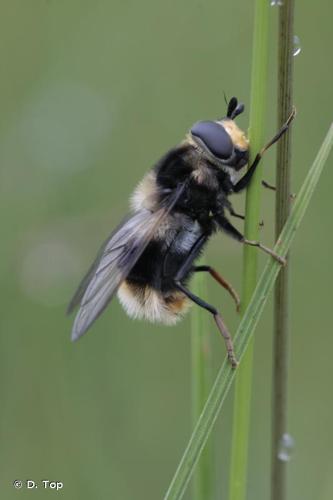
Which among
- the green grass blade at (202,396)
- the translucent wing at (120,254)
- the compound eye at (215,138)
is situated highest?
the compound eye at (215,138)

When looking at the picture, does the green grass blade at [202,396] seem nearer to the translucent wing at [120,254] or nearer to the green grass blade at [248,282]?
the green grass blade at [248,282]

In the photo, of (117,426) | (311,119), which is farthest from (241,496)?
(311,119)

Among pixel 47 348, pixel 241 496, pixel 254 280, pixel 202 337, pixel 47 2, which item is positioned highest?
pixel 47 2

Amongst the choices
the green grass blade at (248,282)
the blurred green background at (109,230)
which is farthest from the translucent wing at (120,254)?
the blurred green background at (109,230)

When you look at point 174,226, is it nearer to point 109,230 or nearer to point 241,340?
point 241,340

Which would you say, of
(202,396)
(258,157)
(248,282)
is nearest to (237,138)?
(258,157)

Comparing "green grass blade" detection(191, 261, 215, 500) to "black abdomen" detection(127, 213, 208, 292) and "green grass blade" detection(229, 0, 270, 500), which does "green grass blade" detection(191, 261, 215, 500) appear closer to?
"green grass blade" detection(229, 0, 270, 500)

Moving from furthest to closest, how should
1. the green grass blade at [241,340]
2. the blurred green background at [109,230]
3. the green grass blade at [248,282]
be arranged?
the blurred green background at [109,230], the green grass blade at [248,282], the green grass blade at [241,340]

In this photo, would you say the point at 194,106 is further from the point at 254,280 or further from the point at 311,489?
the point at 254,280
